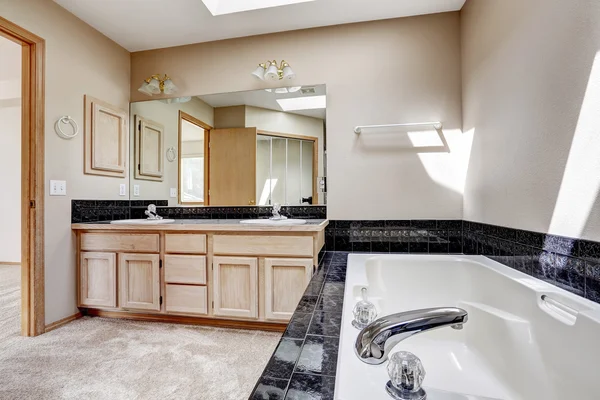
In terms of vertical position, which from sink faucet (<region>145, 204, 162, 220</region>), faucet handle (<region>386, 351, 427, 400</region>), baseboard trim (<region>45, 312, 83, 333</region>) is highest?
sink faucet (<region>145, 204, 162, 220</region>)

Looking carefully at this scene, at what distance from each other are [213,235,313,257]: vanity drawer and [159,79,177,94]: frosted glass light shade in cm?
151

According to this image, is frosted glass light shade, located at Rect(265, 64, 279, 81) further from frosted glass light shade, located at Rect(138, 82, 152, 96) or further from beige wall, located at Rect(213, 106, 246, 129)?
frosted glass light shade, located at Rect(138, 82, 152, 96)

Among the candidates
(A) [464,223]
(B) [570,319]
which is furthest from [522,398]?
(A) [464,223]

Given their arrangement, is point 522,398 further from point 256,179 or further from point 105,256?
point 105,256

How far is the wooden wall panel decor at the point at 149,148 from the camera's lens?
2783 millimetres

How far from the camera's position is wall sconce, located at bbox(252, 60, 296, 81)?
2.36 m

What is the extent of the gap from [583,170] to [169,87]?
9.50 feet

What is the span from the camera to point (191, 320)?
2207mm

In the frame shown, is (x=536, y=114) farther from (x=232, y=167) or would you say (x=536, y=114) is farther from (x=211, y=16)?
(x=211, y=16)

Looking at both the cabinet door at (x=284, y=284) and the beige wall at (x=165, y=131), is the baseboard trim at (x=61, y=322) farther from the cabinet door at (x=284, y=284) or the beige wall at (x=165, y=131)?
the cabinet door at (x=284, y=284)

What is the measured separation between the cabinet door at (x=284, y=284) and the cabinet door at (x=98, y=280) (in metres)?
1.24

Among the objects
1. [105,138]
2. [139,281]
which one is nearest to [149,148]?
[105,138]

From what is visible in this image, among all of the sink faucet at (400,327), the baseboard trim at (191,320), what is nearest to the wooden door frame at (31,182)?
the baseboard trim at (191,320)

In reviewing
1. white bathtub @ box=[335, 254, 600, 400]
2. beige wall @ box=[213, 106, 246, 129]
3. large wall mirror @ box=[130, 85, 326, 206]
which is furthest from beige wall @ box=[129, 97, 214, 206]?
white bathtub @ box=[335, 254, 600, 400]
